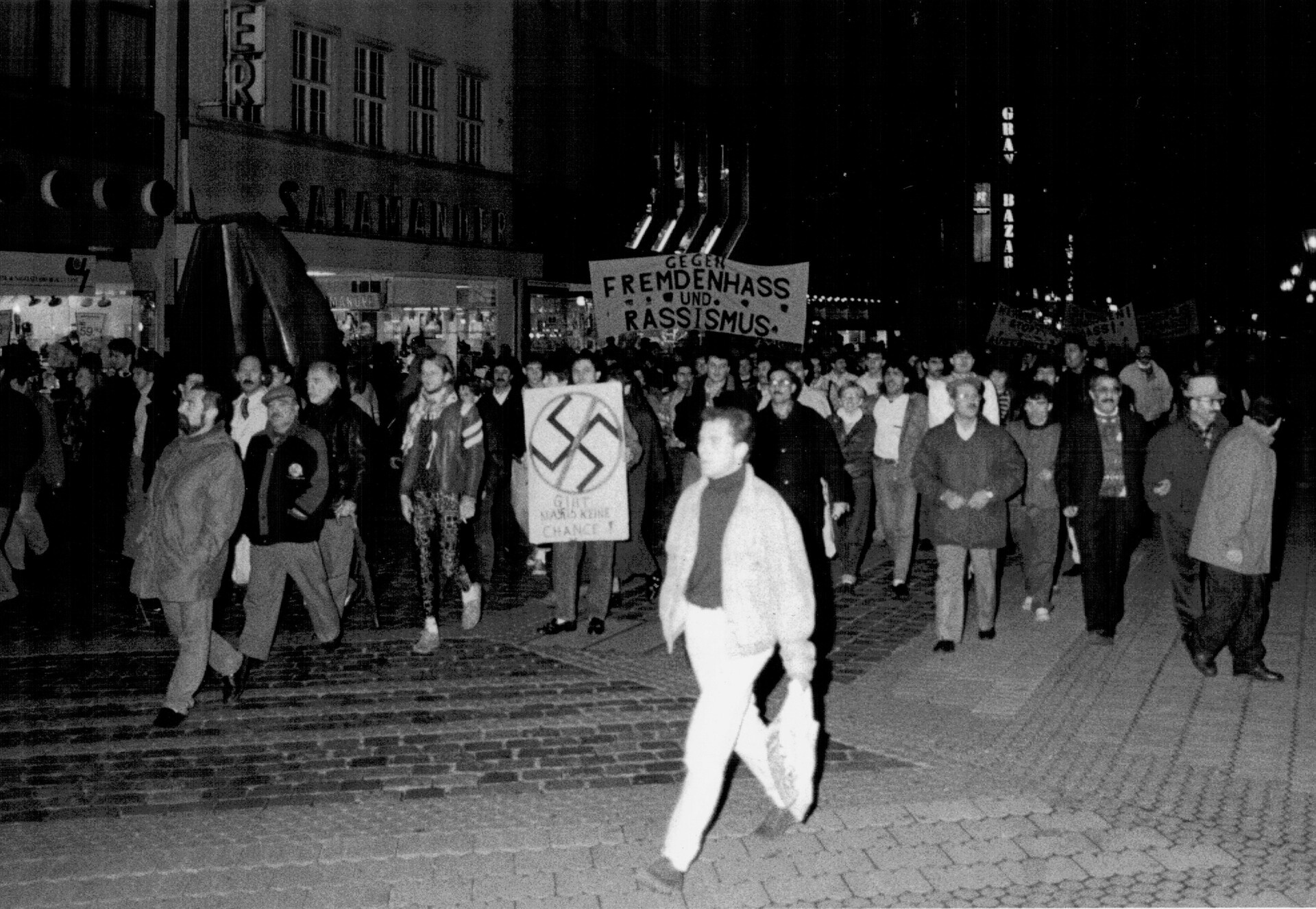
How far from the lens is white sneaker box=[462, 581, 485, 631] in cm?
995

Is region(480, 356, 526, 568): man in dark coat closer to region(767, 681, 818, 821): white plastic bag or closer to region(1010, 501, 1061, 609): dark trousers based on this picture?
region(1010, 501, 1061, 609): dark trousers

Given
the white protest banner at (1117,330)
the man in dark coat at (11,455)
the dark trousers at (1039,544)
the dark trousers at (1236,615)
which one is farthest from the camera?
the white protest banner at (1117,330)

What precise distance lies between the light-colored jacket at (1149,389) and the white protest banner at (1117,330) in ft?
25.7

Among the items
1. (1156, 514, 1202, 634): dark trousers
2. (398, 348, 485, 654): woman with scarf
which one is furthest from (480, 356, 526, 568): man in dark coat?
(1156, 514, 1202, 634): dark trousers

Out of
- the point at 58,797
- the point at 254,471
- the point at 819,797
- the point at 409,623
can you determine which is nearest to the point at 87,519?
the point at 409,623

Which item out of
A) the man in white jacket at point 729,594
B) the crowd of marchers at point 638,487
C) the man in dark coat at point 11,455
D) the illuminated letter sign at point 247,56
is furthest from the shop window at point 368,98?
the man in white jacket at point 729,594

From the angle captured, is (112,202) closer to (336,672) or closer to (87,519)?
(87,519)

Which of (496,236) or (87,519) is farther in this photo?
(496,236)

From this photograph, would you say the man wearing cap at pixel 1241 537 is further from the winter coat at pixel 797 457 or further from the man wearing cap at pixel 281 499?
the man wearing cap at pixel 281 499

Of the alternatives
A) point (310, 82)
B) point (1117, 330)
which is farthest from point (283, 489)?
point (310, 82)

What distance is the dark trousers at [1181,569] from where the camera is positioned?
9125 millimetres

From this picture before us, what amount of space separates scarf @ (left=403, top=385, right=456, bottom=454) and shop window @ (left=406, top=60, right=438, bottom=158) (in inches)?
912

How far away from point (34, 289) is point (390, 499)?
8580 millimetres

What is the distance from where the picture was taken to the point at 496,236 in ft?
111
